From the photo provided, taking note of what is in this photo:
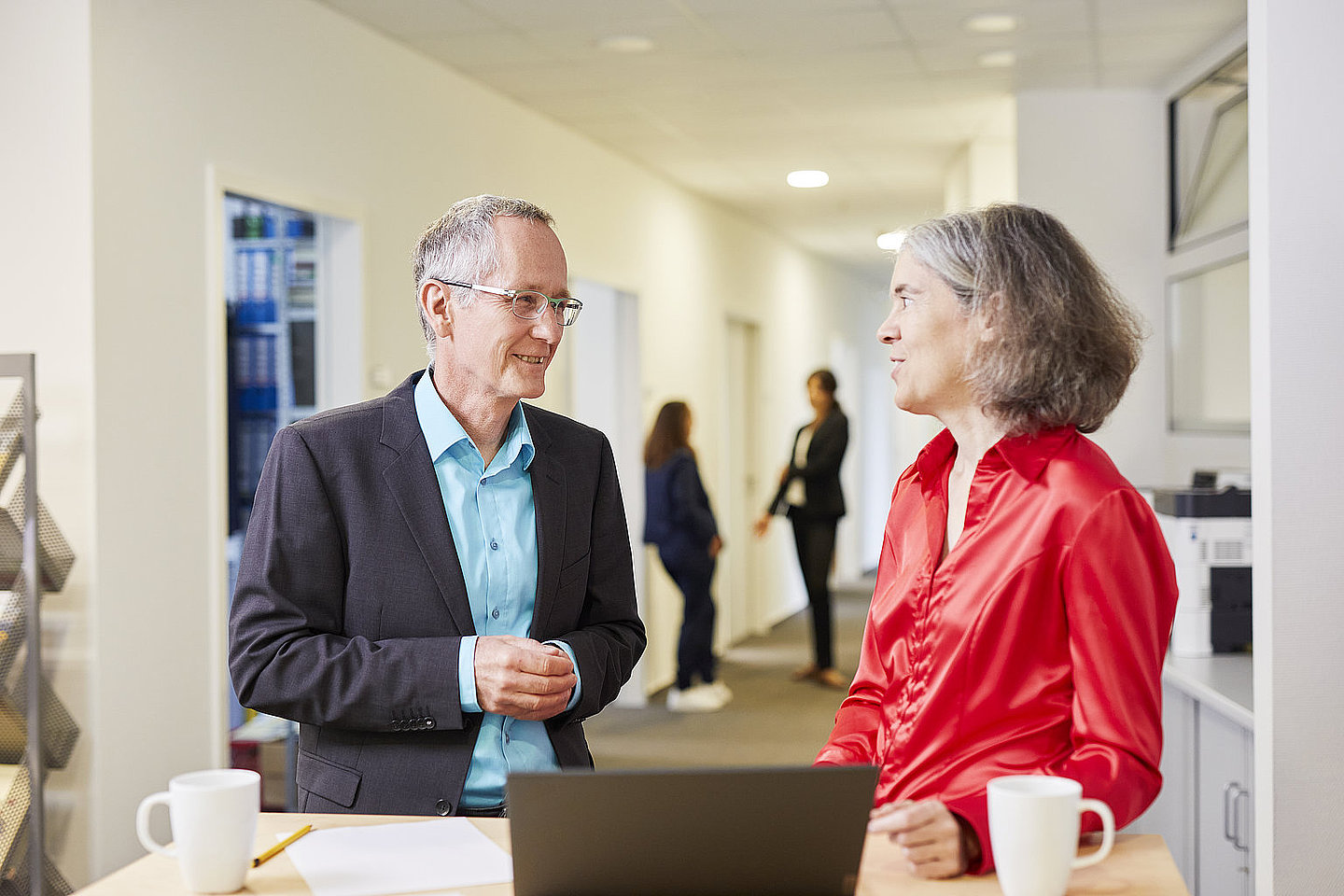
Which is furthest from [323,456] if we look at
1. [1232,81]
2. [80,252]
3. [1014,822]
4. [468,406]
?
[1232,81]

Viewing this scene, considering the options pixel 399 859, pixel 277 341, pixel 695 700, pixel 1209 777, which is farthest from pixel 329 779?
pixel 695 700

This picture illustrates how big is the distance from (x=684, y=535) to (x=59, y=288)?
3.92 m

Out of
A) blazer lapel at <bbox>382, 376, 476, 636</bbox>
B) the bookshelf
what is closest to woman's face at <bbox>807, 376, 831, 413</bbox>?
the bookshelf

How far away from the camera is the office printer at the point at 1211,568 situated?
369cm

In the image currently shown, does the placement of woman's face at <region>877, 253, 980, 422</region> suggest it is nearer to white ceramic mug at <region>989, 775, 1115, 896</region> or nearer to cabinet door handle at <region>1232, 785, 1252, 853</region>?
white ceramic mug at <region>989, 775, 1115, 896</region>

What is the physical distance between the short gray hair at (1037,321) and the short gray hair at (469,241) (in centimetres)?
65

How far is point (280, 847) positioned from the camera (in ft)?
4.36

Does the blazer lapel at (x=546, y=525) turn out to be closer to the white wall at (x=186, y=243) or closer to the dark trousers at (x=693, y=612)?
the white wall at (x=186, y=243)

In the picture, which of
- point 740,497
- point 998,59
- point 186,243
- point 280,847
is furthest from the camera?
point 740,497

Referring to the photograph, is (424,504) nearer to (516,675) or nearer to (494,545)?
(494,545)

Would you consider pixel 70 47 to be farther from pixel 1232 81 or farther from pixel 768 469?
pixel 768 469

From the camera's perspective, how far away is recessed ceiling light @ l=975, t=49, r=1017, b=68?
4.90 metres

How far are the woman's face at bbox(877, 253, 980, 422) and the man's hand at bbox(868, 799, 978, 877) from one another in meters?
0.55

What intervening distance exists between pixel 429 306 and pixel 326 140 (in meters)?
2.60
